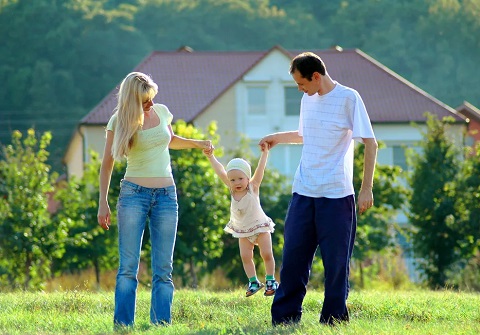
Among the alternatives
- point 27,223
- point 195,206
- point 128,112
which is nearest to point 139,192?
point 128,112

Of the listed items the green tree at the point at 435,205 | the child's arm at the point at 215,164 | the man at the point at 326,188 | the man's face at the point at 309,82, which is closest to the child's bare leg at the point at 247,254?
the child's arm at the point at 215,164

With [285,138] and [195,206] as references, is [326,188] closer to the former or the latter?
[285,138]

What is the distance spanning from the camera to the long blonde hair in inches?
338

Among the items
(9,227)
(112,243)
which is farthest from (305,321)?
(112,243)

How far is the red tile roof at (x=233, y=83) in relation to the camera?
5481 cm

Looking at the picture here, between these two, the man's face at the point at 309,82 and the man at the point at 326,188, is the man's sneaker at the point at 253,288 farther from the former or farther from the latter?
the man's face at the point at 309,82

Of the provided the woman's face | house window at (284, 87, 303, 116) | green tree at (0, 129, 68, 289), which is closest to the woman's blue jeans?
the woman's face

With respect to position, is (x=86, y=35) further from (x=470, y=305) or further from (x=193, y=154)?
(x=470, y=305)

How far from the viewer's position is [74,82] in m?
77.8

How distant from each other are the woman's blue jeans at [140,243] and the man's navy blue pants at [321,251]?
93cm

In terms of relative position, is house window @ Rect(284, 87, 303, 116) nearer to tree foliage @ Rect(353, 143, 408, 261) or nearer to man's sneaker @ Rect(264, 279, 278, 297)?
tree foliage @ Rect(353, 143, 408, 261)

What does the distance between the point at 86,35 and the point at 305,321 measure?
2918 inches

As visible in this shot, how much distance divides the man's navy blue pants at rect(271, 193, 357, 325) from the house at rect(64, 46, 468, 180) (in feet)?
138

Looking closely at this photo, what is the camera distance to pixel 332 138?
857cm
